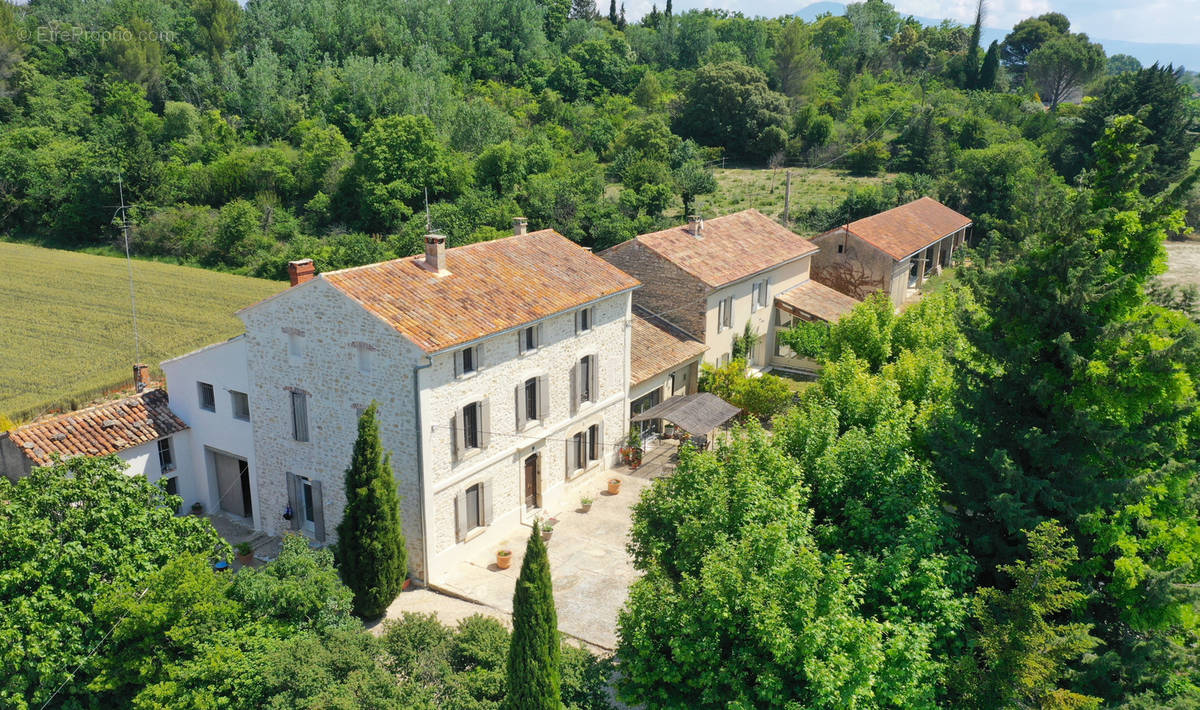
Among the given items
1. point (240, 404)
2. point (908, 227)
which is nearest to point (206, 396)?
point (240, 404)

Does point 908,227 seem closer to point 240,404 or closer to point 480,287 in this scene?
point 480,287

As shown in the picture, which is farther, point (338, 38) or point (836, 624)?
point (338, 38)

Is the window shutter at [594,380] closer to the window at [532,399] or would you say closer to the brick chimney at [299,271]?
the window at [532,399]

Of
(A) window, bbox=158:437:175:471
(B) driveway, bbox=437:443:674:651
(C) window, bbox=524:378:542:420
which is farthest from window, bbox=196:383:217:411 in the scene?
(C) window, bbox=524:378:542:420

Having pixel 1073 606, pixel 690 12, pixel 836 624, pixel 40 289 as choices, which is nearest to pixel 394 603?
pixel 836 624

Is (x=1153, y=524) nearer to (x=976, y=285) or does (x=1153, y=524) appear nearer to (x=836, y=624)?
(x=976, y=285)

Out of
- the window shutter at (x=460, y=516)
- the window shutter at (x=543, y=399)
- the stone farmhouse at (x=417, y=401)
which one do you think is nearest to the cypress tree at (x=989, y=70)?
the stone farmhouse at (x=417, y=401)
